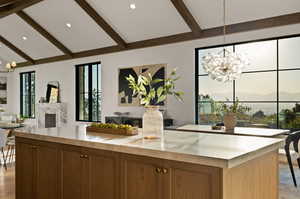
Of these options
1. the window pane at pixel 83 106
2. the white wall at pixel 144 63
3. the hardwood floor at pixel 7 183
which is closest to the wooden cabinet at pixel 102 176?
the hardwood floor at pixel 7 183

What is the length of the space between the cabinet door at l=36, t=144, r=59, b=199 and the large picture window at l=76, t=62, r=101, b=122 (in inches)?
262

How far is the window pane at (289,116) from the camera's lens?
616cm

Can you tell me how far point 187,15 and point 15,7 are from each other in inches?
184

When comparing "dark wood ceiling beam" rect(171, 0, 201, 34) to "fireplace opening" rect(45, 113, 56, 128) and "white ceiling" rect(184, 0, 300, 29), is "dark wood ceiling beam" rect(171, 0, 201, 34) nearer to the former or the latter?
"white ceiling" rect(184, 0, 300, 29)

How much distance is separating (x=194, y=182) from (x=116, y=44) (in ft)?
23.3

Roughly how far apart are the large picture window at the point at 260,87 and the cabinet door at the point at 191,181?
5213 millimetres

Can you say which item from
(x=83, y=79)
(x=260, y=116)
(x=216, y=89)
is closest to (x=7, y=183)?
(x=216, y=89)

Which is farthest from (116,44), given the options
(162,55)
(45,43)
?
(45,43)

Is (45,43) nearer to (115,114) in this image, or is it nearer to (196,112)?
(115,114)

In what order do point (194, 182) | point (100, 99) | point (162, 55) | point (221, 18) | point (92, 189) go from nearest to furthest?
point (194, 182), point (92, 189), point (221, 18), point (162, 55), point (100, 99)

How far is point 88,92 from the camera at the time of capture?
9578 mm

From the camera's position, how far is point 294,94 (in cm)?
652

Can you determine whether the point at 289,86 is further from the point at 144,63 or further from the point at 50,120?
the point at 50,120

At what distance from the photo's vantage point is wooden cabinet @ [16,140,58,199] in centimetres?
246
